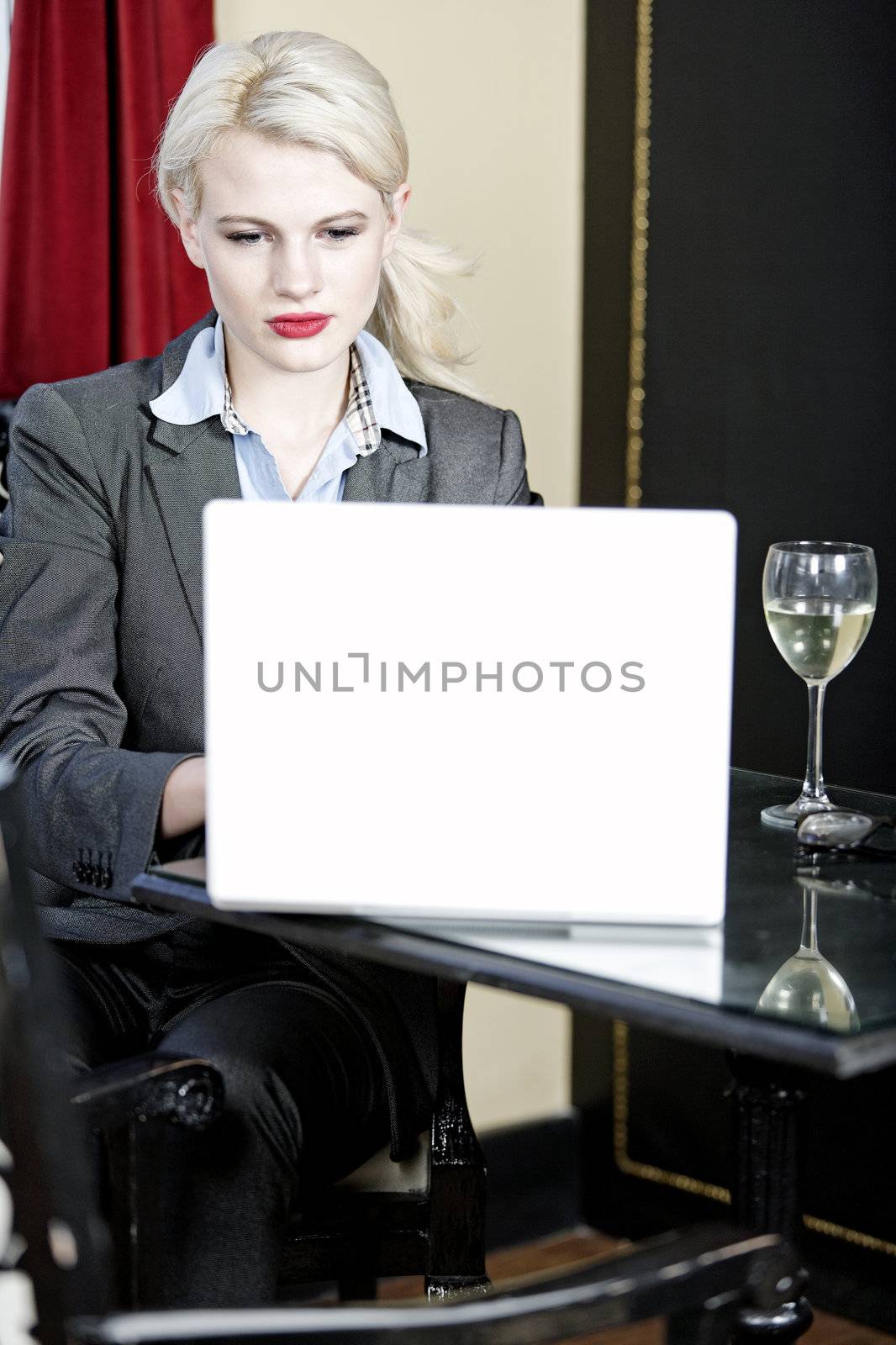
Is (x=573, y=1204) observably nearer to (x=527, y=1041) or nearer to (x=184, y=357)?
(x=527, y=1041)

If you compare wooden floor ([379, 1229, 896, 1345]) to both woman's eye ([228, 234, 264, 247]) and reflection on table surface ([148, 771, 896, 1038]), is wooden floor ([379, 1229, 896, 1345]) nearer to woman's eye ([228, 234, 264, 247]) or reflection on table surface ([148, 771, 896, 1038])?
reflection on table surface ([148, 771, 896, 1038])

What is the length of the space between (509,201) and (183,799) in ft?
5.48

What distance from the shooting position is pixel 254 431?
1899mm

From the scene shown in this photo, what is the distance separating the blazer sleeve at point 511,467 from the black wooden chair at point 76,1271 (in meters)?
1.21

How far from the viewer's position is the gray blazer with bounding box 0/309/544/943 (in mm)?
1722

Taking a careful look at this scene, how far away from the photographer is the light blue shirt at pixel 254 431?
1.88m

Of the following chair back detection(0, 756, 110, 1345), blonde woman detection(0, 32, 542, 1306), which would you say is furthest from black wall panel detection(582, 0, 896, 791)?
chair back detection(0, 756, 110, 1345)

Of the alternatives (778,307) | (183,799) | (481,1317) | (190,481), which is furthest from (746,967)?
(778,307)

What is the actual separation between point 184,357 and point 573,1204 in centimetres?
170

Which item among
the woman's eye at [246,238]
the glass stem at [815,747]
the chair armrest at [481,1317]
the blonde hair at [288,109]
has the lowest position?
the chair armrest at [481,1317]

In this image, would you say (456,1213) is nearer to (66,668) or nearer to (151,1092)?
(151,1092)

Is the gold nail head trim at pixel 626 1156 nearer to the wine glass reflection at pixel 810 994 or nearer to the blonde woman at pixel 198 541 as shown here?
the blonde woman at pixel 198 541

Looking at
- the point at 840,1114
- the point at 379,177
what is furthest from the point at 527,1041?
the point at 379,177

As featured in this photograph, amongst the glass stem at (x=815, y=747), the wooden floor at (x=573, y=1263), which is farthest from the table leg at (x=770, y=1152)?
the wooden floor at (x=573, y=1263)
